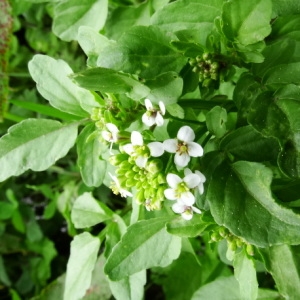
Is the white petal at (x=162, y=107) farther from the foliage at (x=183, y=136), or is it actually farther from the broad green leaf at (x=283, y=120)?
the broad green leaf at (x=283, y=120)

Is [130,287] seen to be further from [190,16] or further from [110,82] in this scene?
[190,16]

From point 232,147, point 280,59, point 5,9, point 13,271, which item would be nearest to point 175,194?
point 232,147

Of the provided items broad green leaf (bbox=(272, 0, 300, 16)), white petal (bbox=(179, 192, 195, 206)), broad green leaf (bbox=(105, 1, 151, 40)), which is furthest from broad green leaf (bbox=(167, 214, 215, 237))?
broad green leaf (bbox=(105, 1, 151, 40))

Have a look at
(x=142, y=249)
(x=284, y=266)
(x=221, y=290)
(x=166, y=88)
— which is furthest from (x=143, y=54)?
(x=221, y=290)

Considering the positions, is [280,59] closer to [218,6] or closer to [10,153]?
[218,6]

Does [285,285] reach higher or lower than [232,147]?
lower

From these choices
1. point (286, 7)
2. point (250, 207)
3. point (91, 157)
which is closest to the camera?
point (250, 207)

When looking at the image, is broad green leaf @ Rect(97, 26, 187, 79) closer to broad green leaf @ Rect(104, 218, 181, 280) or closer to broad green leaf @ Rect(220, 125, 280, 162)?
broad green leaf @ Rect(220, 125, 280, 162)
